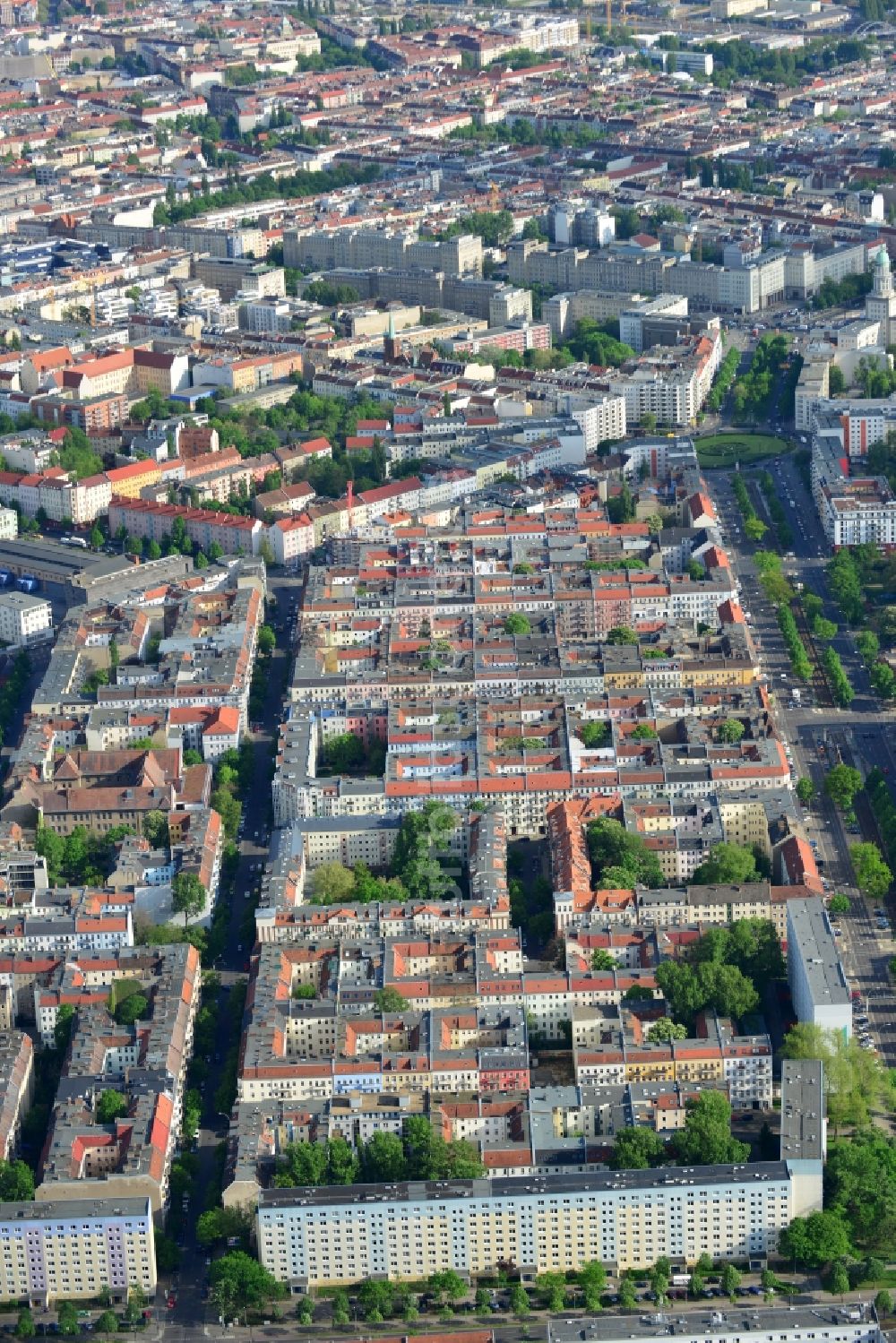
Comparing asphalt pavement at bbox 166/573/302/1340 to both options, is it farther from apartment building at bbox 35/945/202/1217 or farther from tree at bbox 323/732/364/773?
tree at bbox 323/732/364/773

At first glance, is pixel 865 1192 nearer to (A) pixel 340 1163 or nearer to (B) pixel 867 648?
(A) pixel 340 1163

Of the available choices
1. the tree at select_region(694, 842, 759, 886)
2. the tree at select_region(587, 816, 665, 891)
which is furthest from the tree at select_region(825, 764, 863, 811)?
the tree at select_region(587, 816, 665, 891)

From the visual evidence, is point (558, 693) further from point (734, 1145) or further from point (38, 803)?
point (734, 1145)

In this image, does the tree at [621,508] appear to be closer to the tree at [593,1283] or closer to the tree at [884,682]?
the tree at [884,682]

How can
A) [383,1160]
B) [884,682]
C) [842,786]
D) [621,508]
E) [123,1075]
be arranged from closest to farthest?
[383,1160] < [123,1075] < [842,786] < [884,682] < [621,508]

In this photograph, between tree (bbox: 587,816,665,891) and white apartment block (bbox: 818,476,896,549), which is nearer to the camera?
tree (bbox: 587,816,665,891)

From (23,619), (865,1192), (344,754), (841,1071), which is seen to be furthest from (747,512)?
(865,1192)

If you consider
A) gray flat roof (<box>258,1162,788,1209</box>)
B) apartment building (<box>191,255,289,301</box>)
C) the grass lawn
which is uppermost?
gray flat roof (<box>258,1162,788,1209</box>)
